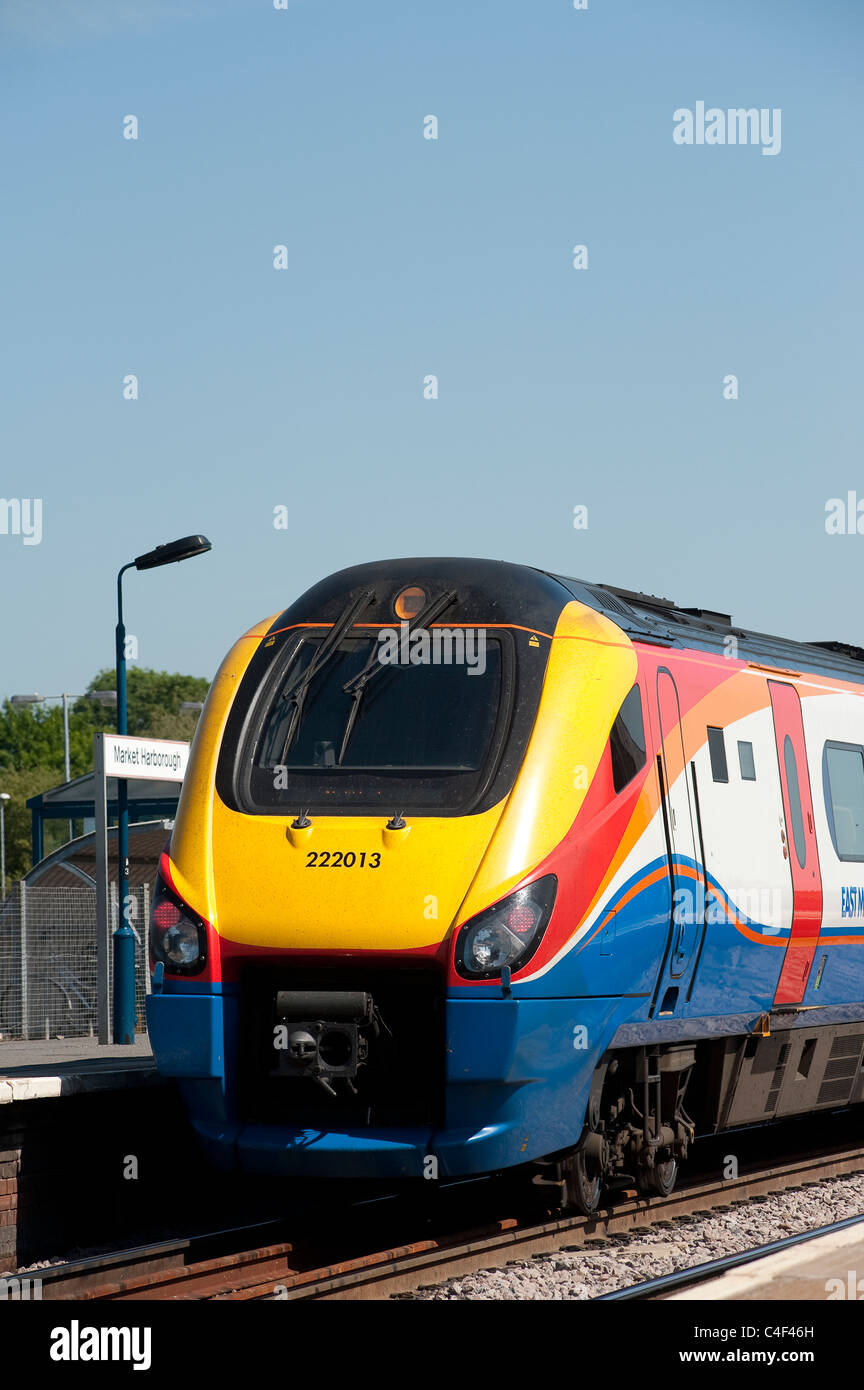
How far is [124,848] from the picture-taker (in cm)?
2033

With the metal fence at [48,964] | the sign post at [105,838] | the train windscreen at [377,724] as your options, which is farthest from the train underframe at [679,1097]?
the metal fence at [48,964]

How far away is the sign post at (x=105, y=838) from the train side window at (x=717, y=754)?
9.14 metres

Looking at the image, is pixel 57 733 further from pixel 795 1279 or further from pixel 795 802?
pixel 795 1279

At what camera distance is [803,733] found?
12.0 metres

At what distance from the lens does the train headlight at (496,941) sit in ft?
28.2

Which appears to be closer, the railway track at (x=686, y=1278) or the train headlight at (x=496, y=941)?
the railway track at (x=686, y=1278)

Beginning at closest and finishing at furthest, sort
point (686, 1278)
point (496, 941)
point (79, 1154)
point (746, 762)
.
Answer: point (686, 1278) < point (496, 941) < point (79, 1154) < point (746, 762)

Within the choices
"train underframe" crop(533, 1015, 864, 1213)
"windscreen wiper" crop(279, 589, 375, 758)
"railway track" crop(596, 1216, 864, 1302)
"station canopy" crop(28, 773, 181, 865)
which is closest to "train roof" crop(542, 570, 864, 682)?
"windscreen wiper" crop(279, 589, 375, 758)

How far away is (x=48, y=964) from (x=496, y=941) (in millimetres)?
15544

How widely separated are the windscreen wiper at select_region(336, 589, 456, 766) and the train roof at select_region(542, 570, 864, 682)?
73 cm

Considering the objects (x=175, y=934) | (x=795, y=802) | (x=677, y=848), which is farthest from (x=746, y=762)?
(x=175, y=934)

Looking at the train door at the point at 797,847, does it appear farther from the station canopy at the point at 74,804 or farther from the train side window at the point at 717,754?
the station canopy at the point at 74,804

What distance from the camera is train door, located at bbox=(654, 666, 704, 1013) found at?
9828 millimetres

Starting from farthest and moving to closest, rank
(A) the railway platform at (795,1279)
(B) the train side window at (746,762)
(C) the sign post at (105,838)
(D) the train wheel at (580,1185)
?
(C) the sign post at (105,838) → (B) the train side window at (746,762) → (D) the train wheel at (580,1185) → (A) the railway platform at (795,1279)
